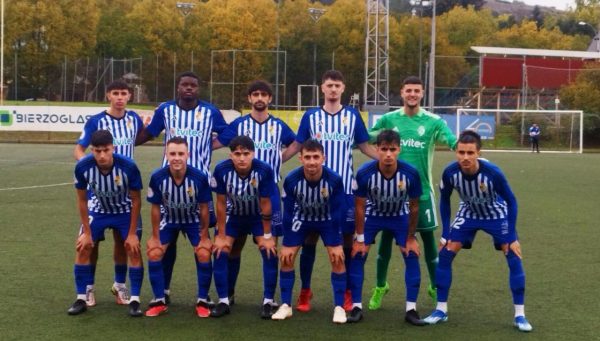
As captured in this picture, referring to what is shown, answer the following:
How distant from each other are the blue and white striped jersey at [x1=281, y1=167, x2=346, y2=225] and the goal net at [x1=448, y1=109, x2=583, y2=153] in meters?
32.5

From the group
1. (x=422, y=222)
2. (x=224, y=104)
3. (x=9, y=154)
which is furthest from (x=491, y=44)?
(x=422, y=222)

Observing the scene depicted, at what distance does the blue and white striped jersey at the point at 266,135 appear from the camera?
7469 millimetres

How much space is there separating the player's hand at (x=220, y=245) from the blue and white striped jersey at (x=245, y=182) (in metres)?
0.36

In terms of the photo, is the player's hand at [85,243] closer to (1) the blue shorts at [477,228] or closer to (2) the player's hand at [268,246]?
(2) the player's hand at [268,246]

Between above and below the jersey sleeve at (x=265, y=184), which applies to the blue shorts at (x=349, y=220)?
below

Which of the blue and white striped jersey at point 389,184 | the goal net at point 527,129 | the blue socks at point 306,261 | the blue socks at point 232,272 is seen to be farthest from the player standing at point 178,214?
the goal net at point 527,129

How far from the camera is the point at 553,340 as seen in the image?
6.35 metres

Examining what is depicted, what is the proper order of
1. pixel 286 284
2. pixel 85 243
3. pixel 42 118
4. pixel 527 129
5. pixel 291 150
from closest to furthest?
pixel 286 284 → pixel 85 243 → pixel 291 150 → pixel 42 118 → pixel 527 129

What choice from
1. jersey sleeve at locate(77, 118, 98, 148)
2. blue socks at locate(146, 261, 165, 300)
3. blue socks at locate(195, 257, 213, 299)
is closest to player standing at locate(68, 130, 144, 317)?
blue socks at locate(146, 261, 165, 300)

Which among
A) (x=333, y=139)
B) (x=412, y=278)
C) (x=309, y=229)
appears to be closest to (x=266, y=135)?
(x=333, y=139)

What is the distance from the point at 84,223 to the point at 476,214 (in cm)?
330

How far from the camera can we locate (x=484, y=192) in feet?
22.5

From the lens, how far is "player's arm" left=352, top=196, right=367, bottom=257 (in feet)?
22.8

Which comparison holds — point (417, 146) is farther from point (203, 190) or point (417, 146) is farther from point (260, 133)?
point (203, 190)
